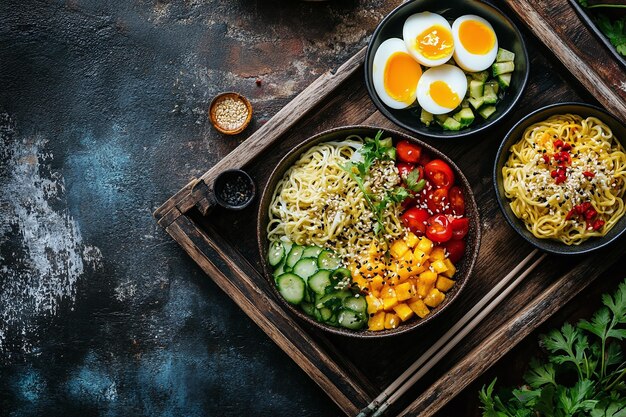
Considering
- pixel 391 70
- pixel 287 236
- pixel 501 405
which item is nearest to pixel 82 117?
pixel 287 236

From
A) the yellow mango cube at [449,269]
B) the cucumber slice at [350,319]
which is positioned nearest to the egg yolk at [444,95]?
the yellow mango cube at [449,269]

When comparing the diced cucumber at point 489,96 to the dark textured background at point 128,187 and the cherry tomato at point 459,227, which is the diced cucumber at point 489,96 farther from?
the dark textured background at point 128,187

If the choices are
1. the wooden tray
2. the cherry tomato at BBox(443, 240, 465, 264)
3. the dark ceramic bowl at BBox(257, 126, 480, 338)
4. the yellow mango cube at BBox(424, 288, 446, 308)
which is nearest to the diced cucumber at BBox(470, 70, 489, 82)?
the wooden tray

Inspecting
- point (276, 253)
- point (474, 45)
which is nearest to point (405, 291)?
point (276, 253)

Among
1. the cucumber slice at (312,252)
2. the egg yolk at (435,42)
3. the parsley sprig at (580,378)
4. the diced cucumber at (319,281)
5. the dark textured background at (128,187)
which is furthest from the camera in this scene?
the dark textured background at (128,187)

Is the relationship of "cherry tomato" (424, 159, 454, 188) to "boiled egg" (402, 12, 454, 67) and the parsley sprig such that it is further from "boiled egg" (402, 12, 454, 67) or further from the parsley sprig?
the parsley sprig

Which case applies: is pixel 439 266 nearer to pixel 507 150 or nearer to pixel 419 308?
pixel 419 308
